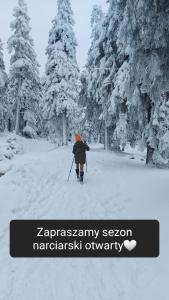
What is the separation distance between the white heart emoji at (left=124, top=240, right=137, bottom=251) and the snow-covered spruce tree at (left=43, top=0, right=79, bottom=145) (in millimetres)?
32204

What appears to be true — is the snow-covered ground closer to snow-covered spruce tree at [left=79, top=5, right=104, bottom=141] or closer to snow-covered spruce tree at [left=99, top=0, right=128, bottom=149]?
snow-covered spruce tree at [left=99, top=0, right=128, bottom=149]

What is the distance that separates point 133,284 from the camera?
22.5 ft

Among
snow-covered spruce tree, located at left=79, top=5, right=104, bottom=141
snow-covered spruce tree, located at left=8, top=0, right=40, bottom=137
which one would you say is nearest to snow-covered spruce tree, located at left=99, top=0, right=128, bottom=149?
snow-covered spruce tree, located at left=79, top=5, right=104, bottom=141

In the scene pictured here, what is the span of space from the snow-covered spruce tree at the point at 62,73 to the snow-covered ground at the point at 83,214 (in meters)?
18.4

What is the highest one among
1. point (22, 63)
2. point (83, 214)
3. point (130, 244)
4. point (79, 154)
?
point (22, 63)

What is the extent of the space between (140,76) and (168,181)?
192 inches

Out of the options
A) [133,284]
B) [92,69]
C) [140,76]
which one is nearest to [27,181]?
[140,76]

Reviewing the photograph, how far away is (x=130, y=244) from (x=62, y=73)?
34.0 m

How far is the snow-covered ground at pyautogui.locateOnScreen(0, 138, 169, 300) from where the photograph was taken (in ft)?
22.4

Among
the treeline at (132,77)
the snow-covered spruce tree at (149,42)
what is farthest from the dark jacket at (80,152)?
the snow-covered spruce tree at (149,42)

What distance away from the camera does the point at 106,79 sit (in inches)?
998

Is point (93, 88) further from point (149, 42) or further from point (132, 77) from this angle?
point (149, 42)

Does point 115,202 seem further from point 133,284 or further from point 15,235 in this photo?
point 133,284

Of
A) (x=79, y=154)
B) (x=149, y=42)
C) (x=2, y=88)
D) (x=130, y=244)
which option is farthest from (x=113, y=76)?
(x=2, y=88)
